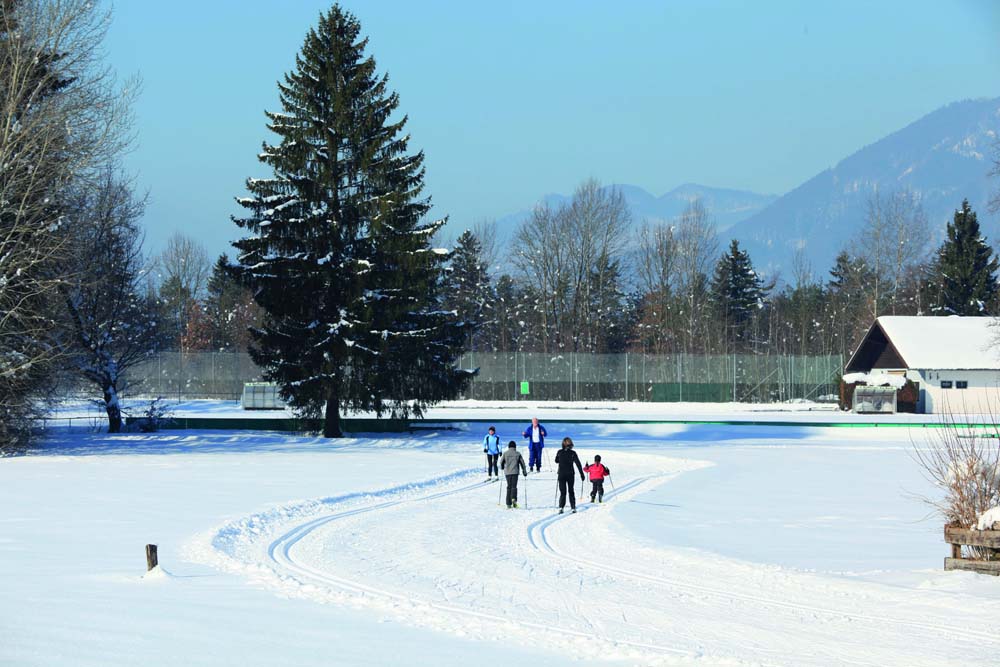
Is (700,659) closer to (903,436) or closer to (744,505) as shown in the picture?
(744,505)

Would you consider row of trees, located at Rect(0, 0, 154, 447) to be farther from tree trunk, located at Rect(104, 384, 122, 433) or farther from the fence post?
the fence post

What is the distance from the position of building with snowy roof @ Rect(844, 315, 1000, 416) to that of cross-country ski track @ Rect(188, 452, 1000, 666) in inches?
2128

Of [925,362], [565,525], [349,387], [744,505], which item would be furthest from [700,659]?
[925,362]

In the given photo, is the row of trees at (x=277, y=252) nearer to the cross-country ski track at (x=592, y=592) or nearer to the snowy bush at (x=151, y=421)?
the snowy bush at (x=151, y=421)

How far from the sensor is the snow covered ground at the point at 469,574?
386 inches

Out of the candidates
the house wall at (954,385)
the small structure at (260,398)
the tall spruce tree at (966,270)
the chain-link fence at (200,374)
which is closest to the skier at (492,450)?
the small structure at (260,398)

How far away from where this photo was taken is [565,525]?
1916 cm

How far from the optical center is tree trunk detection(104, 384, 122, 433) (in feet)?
147

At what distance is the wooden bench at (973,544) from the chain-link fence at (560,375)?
63.5 meters

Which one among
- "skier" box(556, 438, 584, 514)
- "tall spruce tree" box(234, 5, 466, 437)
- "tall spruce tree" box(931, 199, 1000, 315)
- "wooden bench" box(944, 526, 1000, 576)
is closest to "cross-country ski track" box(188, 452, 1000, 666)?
"wooden bench" box(944, 526, 1000, 576)

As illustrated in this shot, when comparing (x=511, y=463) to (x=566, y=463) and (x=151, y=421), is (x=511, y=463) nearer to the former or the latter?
(x=566, y=463)

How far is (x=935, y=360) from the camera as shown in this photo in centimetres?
6738

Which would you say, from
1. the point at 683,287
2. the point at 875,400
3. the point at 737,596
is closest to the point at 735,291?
the point at 683,287

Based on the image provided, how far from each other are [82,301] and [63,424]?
1253 centimetres
